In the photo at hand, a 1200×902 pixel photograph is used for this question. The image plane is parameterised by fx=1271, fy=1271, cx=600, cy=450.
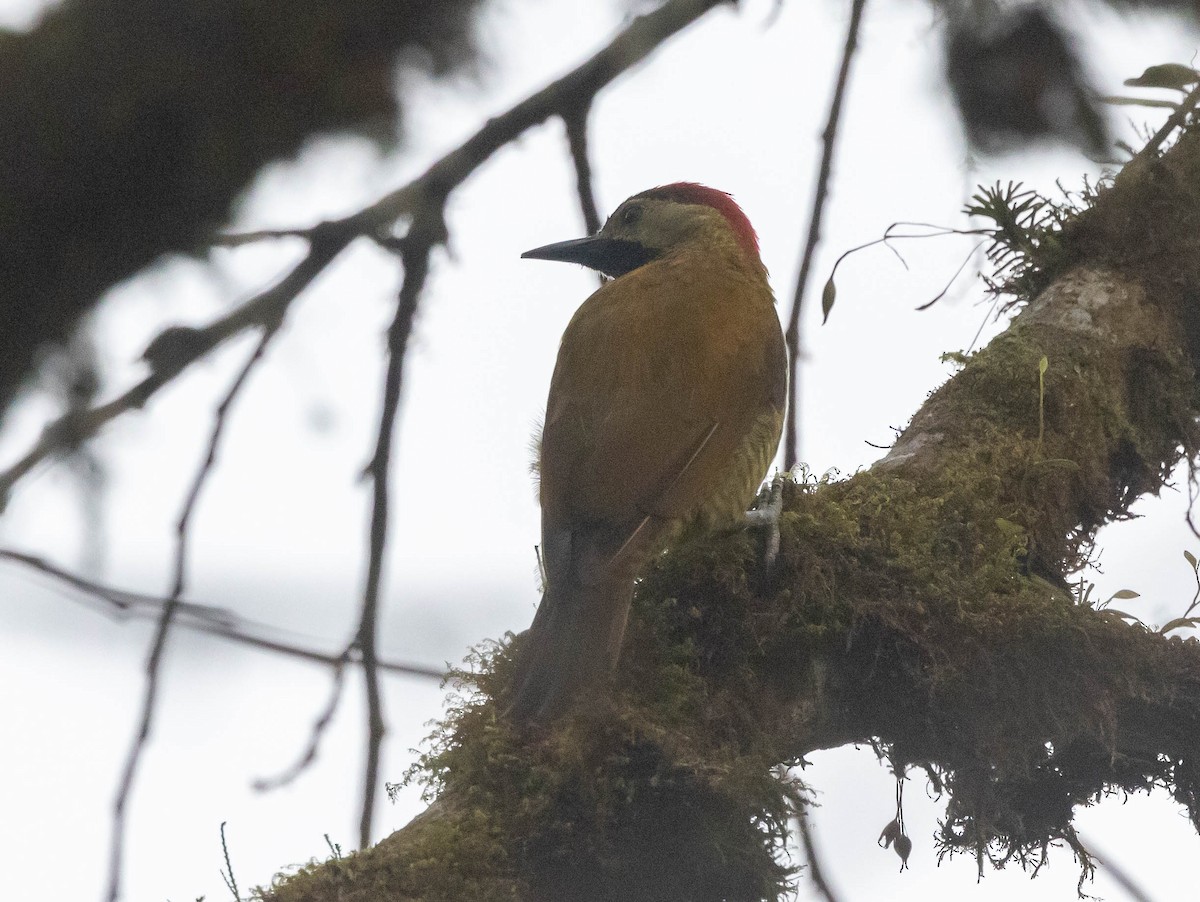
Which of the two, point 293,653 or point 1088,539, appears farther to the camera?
point 1088,539

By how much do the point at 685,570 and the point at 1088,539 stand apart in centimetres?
111

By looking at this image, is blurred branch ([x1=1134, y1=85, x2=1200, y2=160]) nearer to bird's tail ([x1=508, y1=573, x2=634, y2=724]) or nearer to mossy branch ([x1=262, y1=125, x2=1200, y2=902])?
mossy branch ([x1=262, y1=125, x2=1200, y2=902])

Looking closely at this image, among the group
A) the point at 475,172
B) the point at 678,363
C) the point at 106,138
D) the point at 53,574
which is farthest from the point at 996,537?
the point at 106,138

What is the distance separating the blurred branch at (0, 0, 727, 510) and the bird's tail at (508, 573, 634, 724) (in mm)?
789

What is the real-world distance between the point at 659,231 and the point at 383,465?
213cm

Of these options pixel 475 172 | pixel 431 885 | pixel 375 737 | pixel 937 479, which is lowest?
pixel 431 885

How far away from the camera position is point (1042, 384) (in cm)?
294

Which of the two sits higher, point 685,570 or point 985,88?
point 985,88

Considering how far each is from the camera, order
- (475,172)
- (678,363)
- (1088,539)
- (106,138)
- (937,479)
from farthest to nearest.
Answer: (678,363)
(1088,539)
(937,479)
(475,172)
(106,138)

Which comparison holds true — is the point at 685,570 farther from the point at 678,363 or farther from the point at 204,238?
the point at 204,238

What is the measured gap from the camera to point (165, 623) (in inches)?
81.7

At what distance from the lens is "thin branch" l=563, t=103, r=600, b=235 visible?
2609 millimetres

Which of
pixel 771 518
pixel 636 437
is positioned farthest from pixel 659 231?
pixel 771 518

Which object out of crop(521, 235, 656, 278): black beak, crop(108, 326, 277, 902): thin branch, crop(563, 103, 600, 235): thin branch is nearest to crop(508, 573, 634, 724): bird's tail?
crop(108, 326, 277, 902): thin branch
